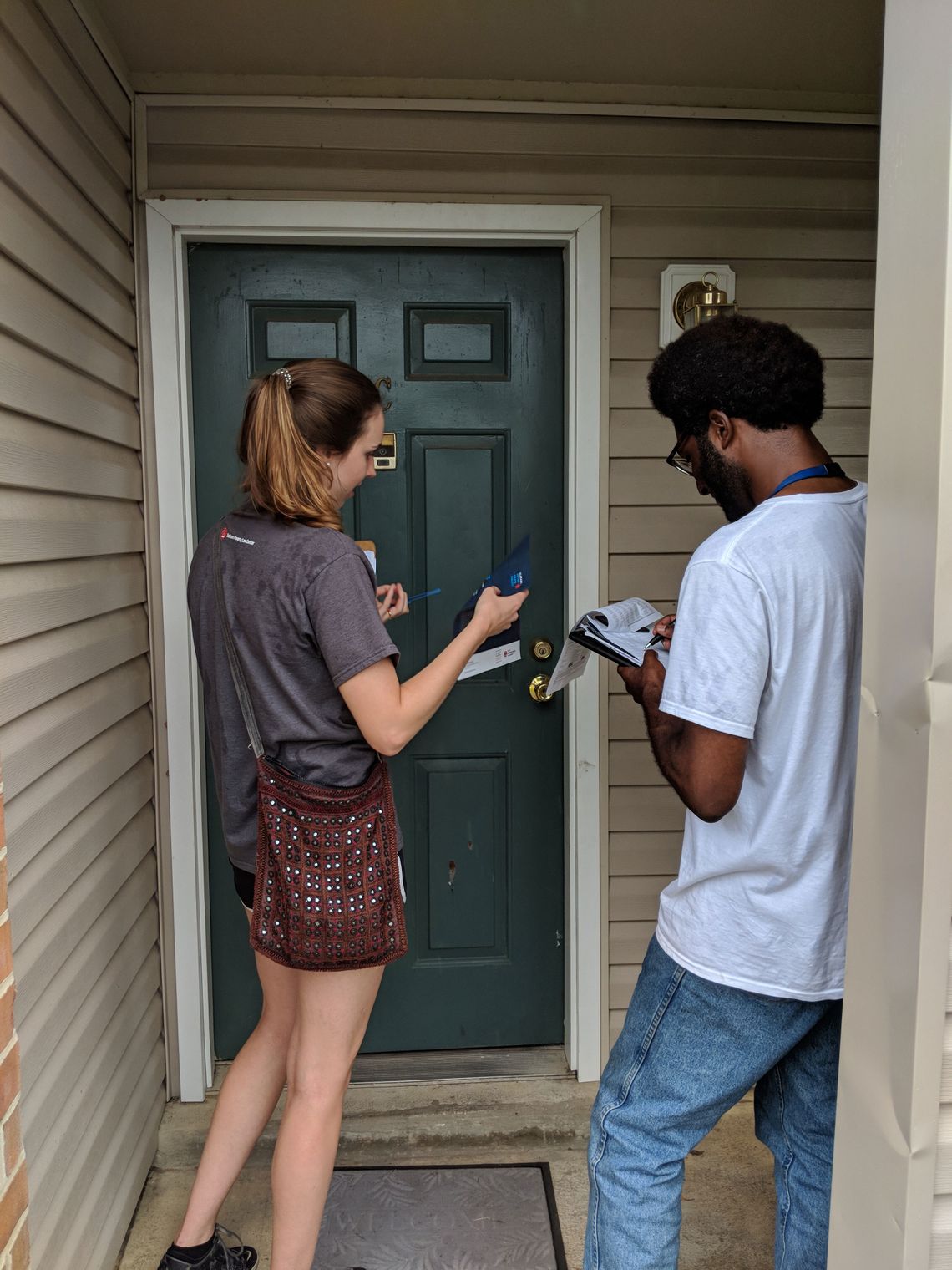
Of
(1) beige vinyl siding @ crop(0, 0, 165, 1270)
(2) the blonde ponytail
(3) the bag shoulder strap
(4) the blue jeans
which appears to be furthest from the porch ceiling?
(4) the blue jeans

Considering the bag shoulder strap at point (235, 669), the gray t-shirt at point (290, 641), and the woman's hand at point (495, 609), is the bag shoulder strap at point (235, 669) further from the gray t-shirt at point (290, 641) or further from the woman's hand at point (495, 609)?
the woman's hand at point (495, 609)

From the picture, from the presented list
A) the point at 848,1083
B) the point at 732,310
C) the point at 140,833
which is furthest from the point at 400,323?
the point at 848,1083

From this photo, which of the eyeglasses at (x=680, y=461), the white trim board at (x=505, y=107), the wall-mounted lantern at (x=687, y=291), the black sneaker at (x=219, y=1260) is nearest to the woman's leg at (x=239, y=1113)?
the black sneaker at (x=219, y=1260)

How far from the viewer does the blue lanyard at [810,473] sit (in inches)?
56.4

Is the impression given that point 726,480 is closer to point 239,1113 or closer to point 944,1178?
point 944,1178

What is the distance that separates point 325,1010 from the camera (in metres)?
1.74

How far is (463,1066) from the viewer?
109 inches

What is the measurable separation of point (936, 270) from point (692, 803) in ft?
2.41

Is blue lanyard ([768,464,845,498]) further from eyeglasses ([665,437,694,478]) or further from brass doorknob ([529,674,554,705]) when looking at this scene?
brass doorknob ([529,674,554,705])

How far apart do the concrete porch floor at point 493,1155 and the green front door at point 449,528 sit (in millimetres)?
188

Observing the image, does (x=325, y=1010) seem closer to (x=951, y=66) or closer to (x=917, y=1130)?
(x=917, y=1130)

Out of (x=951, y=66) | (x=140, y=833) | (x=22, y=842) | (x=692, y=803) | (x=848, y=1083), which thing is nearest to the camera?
(x=951, y=66)

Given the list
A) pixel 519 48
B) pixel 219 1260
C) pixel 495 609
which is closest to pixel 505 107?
pixel 519 48

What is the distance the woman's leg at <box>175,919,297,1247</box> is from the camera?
1.92 m
